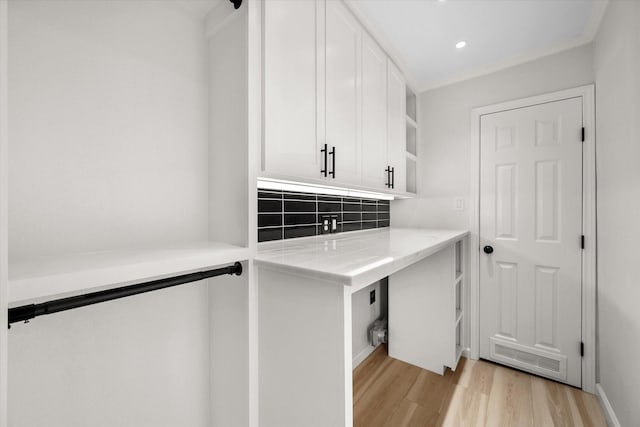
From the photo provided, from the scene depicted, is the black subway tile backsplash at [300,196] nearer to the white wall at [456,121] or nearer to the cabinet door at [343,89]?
the cabinet door at [343,89]

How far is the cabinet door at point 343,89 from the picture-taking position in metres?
1.39

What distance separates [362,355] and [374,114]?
1.89m

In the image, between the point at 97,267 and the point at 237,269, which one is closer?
the point at 97,267

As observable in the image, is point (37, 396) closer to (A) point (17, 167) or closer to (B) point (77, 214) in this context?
(B) point (77, 214)

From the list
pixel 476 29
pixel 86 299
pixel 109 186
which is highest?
pixel 476 29

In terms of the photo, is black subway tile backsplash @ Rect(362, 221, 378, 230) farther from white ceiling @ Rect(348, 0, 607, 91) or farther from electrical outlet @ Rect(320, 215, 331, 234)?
white ceiling @ Rect(348, 0, 607, 91)

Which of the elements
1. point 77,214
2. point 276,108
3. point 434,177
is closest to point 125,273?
point 77,214

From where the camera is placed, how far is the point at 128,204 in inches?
38.3

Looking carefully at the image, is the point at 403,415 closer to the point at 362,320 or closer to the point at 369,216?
the point at 362,320

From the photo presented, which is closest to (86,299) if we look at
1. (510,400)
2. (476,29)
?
(510,400)

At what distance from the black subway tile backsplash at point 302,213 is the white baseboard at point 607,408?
1815mm

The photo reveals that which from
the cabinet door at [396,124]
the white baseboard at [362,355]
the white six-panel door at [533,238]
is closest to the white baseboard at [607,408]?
the white six-panel door at [533,238]

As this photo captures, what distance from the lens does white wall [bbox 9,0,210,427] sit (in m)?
0.78

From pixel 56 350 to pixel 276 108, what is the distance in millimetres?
1112
